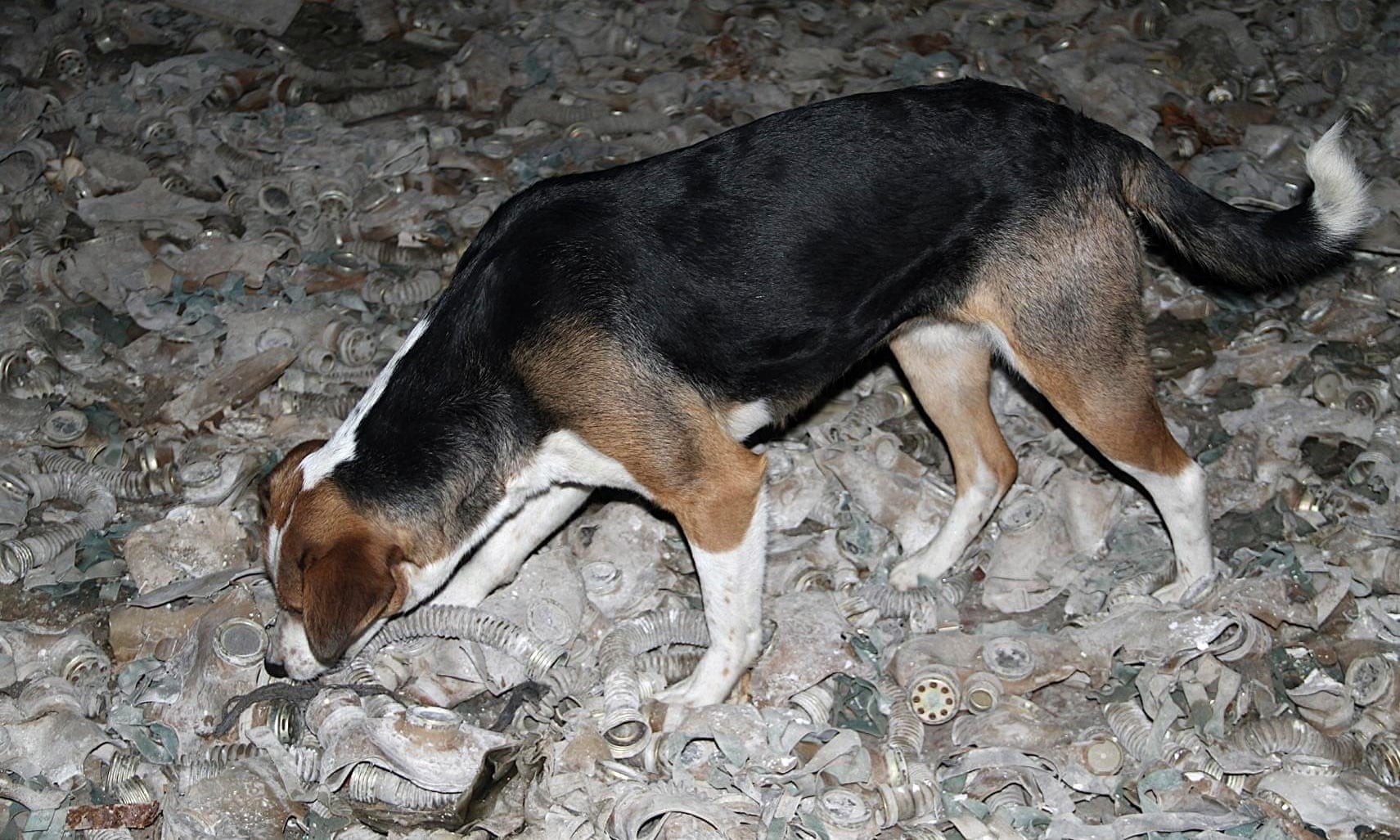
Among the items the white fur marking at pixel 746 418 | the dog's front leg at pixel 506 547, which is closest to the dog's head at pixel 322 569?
the dog's front leg at pixel 506 547

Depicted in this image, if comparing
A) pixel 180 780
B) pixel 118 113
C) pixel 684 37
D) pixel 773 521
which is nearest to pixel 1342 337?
pixel 773 521

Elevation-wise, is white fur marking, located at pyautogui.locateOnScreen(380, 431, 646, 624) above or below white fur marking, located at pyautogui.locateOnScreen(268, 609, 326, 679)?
above

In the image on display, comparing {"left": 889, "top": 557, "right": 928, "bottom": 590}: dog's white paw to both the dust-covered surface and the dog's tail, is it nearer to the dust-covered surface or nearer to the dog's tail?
the dust-covered surface

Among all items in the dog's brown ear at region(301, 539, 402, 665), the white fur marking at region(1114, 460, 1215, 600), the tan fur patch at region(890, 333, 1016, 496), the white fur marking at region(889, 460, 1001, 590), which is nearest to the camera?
the dog's brown ear at region(301, 539, 402, 665)

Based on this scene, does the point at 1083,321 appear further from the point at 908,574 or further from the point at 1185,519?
the point at 908,574

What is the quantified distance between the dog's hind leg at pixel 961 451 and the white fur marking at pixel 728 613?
0.70 m

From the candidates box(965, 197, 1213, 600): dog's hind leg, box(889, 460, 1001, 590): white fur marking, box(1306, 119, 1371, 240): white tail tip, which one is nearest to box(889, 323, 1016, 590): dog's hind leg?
box(889, 460, 1001, 590): white fur marking

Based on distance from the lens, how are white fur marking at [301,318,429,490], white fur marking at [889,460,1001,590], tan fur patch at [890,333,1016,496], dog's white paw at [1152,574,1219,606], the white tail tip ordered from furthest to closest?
white fur marking at [889,460,1001,590]
tan fur patch at [890,333,1016,496]
dog's white paw at [1152,574,1219,606]
the white tail tip
white fur marking at [301,318,429,490]

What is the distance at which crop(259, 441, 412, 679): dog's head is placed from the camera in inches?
119

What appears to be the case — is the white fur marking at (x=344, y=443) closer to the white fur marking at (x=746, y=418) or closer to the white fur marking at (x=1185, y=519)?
the white fur marking at (x=746, y=418)

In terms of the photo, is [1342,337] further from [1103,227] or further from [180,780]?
[180,780]

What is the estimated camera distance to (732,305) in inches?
132

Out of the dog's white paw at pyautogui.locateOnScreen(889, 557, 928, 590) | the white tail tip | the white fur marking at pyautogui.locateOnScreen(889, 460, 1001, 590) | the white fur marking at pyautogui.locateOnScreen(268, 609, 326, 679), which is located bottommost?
the dog's white paw at pyautogui.locateOnScreen(889, 557, 928, 590)

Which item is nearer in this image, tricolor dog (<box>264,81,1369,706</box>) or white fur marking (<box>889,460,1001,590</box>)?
tricolor dog (<box>264,81,1369,706</box>)
